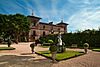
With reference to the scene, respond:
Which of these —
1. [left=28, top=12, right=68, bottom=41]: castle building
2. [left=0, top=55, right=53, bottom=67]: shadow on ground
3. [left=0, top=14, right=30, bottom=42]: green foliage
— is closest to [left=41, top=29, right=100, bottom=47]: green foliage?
[left=0, top=55, right=53, bottom=67]: shadow on ground

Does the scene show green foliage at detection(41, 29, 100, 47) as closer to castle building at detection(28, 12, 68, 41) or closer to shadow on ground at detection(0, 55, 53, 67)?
shadow on ground at detection(0, 55, 53, 67)

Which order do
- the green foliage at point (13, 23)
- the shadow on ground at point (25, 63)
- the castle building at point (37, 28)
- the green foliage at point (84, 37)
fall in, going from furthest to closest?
the castle building at point (37, 28) < the green foliage at point (13, 23) < the green foliage at point (84, 37) < the shadow on ground at point (25, 63)

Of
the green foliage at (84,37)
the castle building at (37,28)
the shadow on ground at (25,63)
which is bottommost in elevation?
the shadow on ground at (25,63)

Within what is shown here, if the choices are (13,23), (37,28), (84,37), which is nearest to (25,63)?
(84,37)

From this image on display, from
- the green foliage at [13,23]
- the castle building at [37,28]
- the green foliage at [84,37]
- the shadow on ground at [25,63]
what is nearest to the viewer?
the shadow on ground at [25,63]

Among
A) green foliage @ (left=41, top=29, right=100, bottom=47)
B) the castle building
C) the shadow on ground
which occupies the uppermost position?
the castle building

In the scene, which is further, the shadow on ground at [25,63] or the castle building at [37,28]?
the castle building at [37,28]

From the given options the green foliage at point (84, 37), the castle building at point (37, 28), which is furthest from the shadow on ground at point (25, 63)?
the castle building at point (37, 28)

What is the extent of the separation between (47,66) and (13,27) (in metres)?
21.8

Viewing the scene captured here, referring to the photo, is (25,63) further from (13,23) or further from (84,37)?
(13,23)

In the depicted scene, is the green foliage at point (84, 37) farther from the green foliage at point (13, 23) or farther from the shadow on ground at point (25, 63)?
Answer: the green foliage at point (13, 23)

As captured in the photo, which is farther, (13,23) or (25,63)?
(13,23)

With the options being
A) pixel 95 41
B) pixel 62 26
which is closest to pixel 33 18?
pixel 62 26

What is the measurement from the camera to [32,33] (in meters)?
30.4
